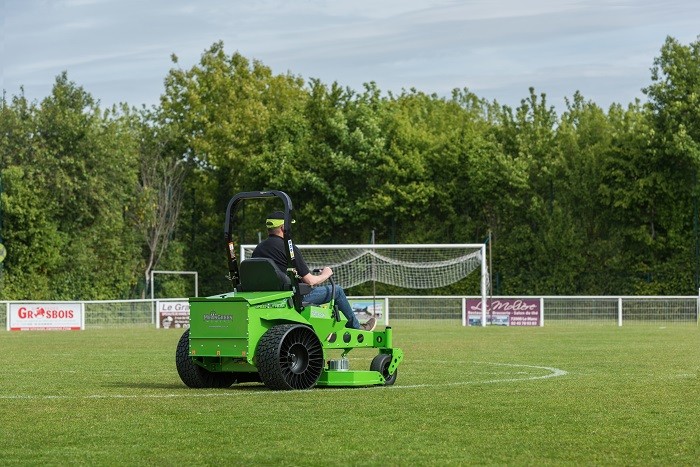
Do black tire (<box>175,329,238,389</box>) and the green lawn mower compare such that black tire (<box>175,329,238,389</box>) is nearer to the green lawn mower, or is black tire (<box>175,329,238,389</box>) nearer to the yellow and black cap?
the green lawn mower

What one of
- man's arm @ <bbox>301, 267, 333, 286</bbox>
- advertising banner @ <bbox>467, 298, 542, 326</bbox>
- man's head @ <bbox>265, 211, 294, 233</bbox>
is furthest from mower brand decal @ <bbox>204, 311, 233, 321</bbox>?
advertising banner @ <bbox>467, 298, 542, 326</bbox>

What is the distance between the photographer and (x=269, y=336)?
15.9 metres

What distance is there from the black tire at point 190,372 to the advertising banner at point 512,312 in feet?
113

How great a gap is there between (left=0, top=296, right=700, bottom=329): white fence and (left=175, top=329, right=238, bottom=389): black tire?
3382 cm

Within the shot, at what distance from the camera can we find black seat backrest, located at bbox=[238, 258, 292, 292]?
16391 millimetres

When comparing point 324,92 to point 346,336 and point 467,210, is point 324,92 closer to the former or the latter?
point 467,210

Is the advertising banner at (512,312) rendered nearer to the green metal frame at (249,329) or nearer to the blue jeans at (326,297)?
the green metal frame at (249,329)

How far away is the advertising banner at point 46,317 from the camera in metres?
48.1

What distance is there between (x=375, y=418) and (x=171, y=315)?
128 ft

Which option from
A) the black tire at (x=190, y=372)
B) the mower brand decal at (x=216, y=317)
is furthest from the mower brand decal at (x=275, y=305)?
the black tire at (x=190, y=372)

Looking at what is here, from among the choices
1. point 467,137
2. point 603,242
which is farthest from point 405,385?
point 467,137

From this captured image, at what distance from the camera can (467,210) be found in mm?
66688

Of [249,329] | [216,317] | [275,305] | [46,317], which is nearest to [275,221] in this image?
[275,305]

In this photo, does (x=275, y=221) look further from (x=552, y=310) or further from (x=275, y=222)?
(x=552, y=310)
